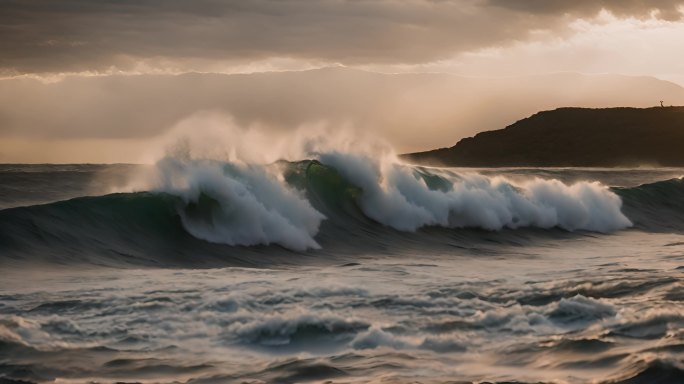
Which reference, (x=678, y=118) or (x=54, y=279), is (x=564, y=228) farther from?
(x=678, y=118)

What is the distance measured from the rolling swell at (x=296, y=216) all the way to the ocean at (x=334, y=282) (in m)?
0.05

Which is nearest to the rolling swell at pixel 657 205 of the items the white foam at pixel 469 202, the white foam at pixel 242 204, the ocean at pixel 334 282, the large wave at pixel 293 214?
the large wave at pixel 293 214

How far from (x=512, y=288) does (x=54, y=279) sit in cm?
629

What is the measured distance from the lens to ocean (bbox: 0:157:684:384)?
800 centimetres

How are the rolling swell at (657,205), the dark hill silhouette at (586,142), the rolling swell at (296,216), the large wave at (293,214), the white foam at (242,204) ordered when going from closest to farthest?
the rolling swell at (296,216) < the large wave at (293,214) < the white foam at (242,204) < the rolling swell at (657,205) < the dark hill silhouette at (586,142)

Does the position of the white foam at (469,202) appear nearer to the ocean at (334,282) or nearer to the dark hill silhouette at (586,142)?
the ocean at (334,282)

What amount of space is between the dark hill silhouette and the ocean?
69135 mm

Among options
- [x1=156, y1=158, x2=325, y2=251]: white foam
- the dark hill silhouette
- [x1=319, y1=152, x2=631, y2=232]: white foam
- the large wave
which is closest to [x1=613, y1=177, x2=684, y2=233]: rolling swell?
the large wave

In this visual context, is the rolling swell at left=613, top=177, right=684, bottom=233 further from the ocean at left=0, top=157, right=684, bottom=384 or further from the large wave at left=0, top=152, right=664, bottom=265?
the ocean at left=0, top=157, right=684, bottom=384

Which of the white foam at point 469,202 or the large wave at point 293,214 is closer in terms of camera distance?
the large wave at point 293,214

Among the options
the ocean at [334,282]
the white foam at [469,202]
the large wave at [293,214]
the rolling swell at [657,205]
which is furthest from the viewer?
the rolling swell at [657,205]

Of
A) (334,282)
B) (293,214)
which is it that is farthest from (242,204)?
(334,282)

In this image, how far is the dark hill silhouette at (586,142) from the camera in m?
94.9

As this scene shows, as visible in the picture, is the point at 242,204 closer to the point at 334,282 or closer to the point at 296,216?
the point at 296,216
